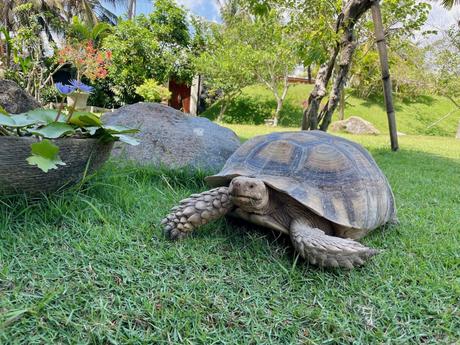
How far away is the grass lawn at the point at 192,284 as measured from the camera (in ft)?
3.79

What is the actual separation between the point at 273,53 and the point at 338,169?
1679 cm

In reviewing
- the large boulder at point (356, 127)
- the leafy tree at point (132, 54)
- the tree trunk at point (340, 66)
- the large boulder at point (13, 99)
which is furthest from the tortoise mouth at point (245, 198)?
the leafy tree at point (132, 54)

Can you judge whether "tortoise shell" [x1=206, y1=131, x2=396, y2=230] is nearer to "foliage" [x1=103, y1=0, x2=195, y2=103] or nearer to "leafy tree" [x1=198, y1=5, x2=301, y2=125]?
"leafy tree" [x1=198, y1=5, x2=301, y2=125]

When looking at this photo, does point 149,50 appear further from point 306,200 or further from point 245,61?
point 306,200

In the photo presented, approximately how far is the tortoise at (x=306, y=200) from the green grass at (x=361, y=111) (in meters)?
17.5

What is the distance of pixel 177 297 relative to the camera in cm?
129

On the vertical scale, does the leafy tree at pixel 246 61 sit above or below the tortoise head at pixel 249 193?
above

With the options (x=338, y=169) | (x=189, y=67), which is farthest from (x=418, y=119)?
(x=338, y=169)

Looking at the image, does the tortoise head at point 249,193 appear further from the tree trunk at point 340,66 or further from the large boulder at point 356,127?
the large boulder at point 356,127

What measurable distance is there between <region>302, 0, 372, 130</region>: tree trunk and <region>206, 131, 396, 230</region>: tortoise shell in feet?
7.93

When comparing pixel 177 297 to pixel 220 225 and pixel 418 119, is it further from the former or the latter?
pixel 418 119

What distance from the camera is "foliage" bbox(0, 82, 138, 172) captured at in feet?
4.96

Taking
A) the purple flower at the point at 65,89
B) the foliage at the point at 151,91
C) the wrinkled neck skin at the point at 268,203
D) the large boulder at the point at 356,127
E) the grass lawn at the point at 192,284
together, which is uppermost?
the purple flower at the point at 65,89

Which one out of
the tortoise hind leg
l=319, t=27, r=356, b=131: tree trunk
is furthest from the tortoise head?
l=319, t=27, r=356, b=131: tree trunk
